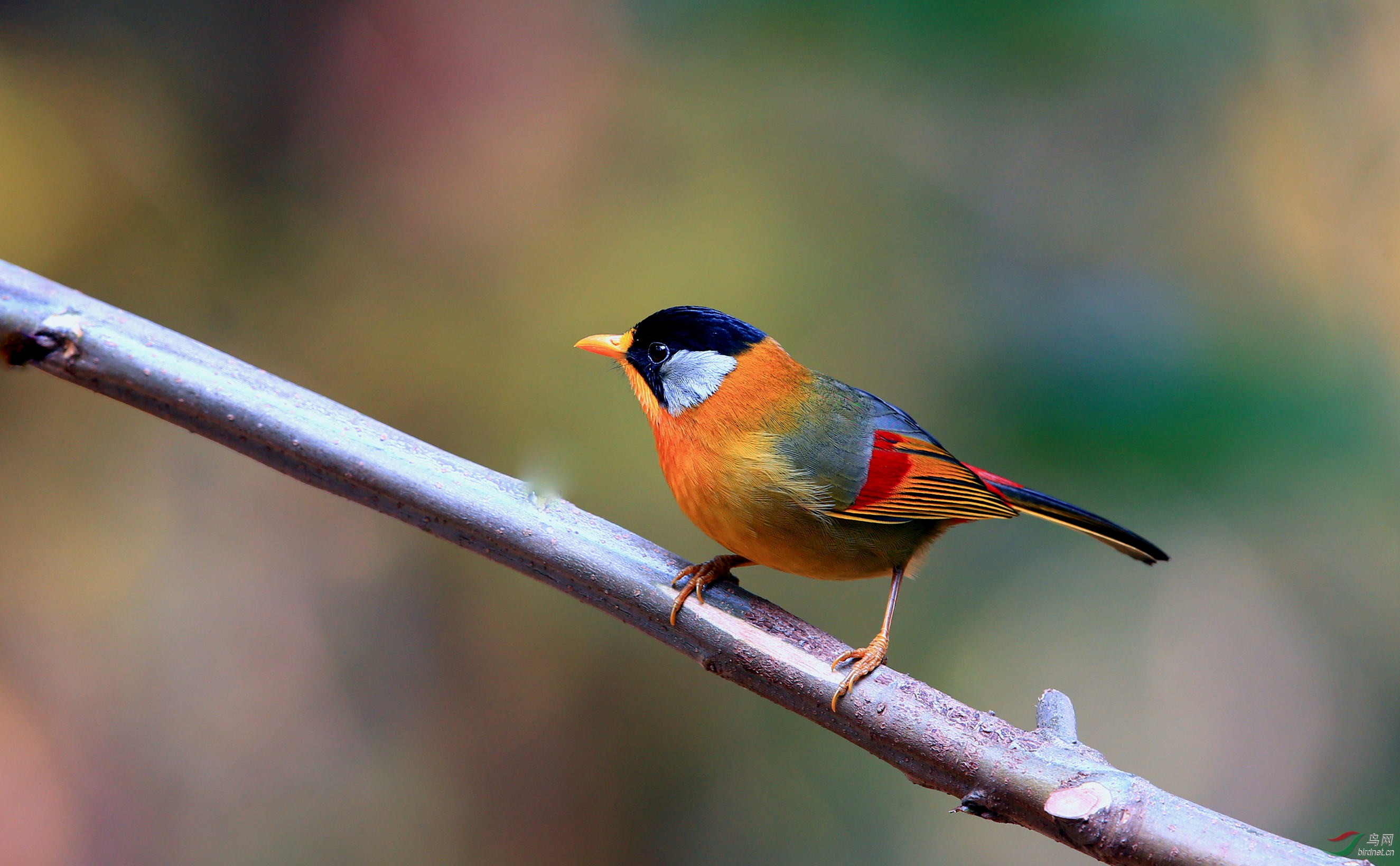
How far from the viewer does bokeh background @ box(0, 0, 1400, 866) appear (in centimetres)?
242

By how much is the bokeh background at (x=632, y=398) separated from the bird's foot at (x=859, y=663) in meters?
0.97

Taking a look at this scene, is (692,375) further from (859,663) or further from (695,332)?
(859,663)

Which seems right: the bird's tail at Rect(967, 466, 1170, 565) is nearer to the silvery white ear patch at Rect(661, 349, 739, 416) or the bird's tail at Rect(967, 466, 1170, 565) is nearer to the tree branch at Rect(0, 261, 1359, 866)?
the tree branch at Rect(0, 261, 1359, 866)

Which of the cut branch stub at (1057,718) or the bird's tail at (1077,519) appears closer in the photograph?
the cut branch stub at (1057,718)

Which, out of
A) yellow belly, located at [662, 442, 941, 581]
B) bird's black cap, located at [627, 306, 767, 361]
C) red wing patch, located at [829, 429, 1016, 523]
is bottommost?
yellow belly, located at [662, 442, 941, 581]

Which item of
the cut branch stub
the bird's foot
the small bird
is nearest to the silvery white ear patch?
the small bird

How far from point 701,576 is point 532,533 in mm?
297

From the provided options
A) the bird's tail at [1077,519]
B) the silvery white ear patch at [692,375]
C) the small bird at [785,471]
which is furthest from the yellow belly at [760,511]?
the bird's tail at [1077,519]

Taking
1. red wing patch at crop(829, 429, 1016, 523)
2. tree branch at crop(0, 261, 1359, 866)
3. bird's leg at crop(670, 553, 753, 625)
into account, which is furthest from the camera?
red wing patch at crop(829, 429, 1016, 523)

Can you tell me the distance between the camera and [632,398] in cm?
256

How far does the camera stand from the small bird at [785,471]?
1.49 m

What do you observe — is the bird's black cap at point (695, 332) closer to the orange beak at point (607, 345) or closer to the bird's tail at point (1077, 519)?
the orange beak at point (607, 345)

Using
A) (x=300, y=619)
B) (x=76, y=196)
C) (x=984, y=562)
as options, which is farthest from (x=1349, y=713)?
(x=76, y=196)

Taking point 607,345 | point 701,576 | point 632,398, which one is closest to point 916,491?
point 701,576
